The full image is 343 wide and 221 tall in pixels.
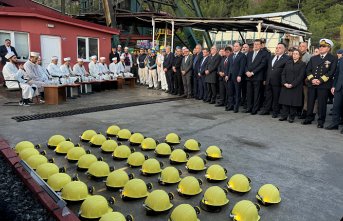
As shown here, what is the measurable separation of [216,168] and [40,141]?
3744 millimetres

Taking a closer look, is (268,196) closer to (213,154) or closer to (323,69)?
(213,154)

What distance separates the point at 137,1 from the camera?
24.7 meters

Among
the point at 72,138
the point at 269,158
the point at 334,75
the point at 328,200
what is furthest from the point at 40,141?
the point at 334,75

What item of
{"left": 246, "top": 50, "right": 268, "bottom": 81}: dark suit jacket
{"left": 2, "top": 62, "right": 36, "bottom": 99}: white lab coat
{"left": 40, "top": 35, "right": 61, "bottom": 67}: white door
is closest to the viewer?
{"left": 246, "top": 50, "right": 268, "bottom": 81}: dark suit jacket

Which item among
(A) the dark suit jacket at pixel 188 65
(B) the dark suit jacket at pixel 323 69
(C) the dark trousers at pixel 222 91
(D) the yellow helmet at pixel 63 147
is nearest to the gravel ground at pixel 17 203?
(D) the yellow helmet at pixel 63 147

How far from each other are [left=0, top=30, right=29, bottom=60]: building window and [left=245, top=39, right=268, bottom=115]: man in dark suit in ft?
31.8

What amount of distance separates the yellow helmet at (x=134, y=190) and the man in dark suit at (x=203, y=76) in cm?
762

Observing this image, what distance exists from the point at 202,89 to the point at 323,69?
4.80m

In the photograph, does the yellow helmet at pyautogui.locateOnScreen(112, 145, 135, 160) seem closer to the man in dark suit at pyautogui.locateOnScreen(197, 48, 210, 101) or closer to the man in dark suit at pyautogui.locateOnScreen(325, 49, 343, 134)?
the man in dark suit at pyautogui.locateOnScreen(325, 49, 343, 134)

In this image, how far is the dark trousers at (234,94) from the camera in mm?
9492

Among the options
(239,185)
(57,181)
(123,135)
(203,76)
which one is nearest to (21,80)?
(123,135)

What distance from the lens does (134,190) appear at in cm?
375

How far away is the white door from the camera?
43.9ft

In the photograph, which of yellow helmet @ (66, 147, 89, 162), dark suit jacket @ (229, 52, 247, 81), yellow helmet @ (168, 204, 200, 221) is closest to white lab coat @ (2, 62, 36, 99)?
yellow helmet @ (66, 147, 89, 162)
